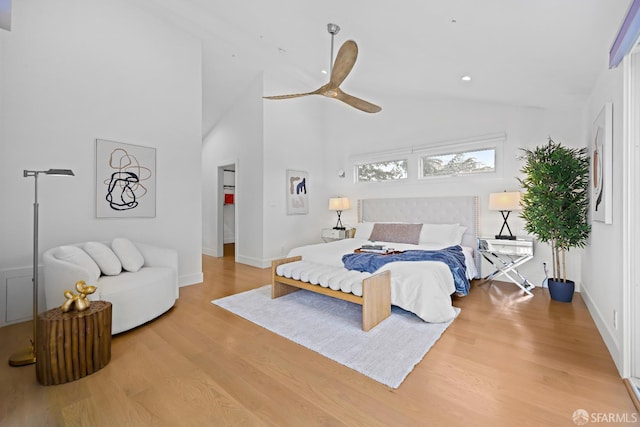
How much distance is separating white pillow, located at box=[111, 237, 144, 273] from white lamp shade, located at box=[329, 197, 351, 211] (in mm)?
3633

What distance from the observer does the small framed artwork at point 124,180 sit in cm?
338

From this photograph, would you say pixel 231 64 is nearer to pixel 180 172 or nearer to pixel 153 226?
pixel 180 172

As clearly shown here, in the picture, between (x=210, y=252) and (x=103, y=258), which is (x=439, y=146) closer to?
(x=103, y=258)

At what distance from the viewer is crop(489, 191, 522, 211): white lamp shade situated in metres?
3.85

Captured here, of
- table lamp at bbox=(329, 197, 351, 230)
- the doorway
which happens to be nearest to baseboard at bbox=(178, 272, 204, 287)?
the doorway

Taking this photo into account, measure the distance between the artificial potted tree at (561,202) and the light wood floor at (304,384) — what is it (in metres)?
1.02

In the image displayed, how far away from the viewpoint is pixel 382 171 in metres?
5.77

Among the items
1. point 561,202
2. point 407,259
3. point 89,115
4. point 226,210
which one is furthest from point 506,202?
point 226,210

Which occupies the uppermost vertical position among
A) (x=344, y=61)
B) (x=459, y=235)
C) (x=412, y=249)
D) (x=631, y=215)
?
(x=344, y=61)

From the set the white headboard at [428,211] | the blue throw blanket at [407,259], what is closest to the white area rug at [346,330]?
the blue throw blanket at [407,259]

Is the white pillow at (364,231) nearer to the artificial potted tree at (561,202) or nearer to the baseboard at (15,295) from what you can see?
the artificial potted tree at (561,202)

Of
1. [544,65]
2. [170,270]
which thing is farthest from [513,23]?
[170,270]

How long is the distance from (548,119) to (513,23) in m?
2.45

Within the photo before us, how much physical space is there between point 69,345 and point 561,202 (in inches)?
186
